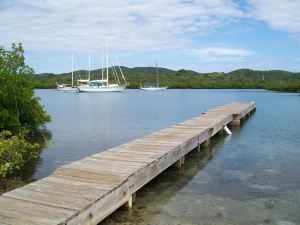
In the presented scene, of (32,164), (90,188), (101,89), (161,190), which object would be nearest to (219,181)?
(161,190)

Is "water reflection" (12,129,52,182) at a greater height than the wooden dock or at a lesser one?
lesser

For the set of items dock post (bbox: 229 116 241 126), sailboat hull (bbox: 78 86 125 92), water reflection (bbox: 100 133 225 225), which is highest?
sailboat hull (bbox: 78 86 125 92)

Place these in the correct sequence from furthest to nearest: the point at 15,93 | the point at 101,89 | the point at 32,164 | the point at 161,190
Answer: the point at 101,89 < the point at 15,93 < the point at 32,164 < the point at 161,190

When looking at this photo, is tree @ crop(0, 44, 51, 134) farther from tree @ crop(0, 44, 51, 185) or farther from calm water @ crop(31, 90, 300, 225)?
calm water @ crop(31, 90, 300, 225)

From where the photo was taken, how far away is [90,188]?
6945 millimetres

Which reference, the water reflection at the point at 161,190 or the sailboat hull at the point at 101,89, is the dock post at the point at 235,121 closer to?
the water reflection at the point at 161,190

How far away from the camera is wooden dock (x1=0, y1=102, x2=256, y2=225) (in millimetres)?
5711

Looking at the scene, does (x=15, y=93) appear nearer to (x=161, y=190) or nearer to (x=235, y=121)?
(x=161, y=190)

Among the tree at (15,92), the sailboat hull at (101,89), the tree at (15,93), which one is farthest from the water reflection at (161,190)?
the sailboat hull at (101,89)

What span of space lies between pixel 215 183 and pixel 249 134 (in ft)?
33.8

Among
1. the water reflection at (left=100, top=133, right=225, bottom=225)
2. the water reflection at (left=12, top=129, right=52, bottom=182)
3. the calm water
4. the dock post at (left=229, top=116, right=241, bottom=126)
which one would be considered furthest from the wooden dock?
the dock post at (left=229, top=116, right=241, bottom=126)

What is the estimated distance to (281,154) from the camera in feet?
47.0

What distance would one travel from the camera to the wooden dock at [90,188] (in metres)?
5.71

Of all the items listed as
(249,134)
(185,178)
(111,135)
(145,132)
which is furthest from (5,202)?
(249,134)
